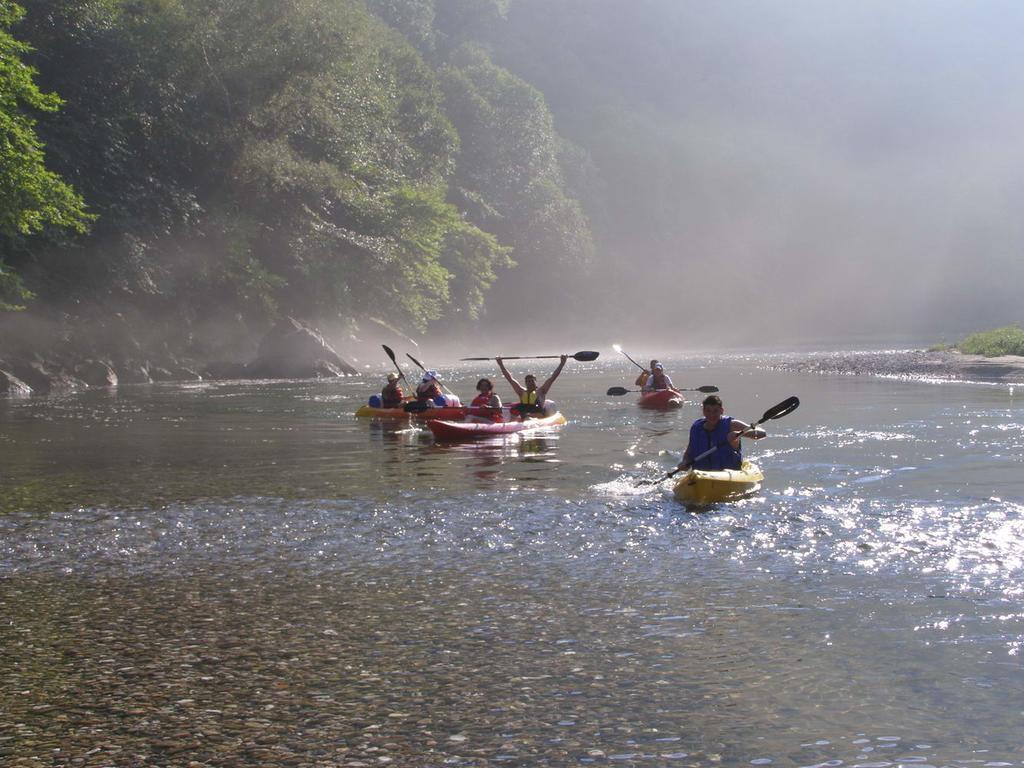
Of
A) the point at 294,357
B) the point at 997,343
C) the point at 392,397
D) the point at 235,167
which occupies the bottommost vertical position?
the point at 392,397

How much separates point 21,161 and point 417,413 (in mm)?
11916

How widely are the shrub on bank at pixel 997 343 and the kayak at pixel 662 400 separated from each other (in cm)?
1676

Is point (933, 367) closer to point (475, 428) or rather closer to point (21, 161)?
point (475, 428)

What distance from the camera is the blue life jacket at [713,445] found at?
43.5 feet

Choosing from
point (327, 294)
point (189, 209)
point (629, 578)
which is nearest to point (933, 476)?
point (629, 578)

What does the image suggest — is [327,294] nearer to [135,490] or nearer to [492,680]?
[135,490]

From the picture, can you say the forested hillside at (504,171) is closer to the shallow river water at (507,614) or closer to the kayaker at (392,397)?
the kayaker at (392,397)

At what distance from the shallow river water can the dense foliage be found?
62.6ft

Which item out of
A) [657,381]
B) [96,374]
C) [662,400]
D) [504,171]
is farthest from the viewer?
[504,171]

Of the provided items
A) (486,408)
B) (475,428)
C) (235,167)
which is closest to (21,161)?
(486,408)

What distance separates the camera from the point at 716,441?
13328mm

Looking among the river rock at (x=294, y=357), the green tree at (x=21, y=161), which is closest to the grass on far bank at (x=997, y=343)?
the river rock at (x=294, y=357)

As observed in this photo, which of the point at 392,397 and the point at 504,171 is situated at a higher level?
the point at 504,171

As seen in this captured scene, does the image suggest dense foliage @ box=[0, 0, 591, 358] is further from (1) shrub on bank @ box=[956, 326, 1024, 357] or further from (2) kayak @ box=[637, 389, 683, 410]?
(1) shrub on bank @ box=[956, 326, 1024, 357]
